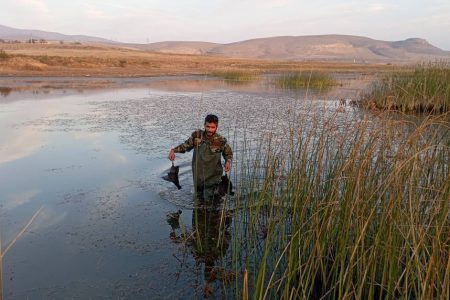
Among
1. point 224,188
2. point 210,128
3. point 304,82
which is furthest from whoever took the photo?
point 304,82

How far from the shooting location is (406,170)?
2695 mm

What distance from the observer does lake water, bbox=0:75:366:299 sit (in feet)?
10.7

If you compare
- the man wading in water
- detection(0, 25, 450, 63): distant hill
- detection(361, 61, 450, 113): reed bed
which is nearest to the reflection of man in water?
the man wading in water

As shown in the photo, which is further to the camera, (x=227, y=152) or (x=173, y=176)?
(x=173, y=176)

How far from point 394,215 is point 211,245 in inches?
71.9

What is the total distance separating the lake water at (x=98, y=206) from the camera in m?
3.25

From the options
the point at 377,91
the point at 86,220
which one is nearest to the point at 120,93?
the point at 377,91

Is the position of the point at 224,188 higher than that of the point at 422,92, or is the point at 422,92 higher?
the point at 422,92

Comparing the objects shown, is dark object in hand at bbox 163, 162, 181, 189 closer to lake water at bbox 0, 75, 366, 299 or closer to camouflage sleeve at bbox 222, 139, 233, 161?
lake water at bbox 0, 75, 366, 299

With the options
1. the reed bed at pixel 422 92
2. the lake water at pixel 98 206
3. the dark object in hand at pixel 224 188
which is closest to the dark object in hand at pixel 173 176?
the lake water at pixel 98 206

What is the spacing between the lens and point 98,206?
4.85 m

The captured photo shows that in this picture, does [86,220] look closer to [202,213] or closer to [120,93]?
[202,213]

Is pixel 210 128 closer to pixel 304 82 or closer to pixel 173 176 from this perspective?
pixel 173 176

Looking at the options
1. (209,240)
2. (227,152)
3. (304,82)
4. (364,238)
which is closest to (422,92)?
(227,152)
